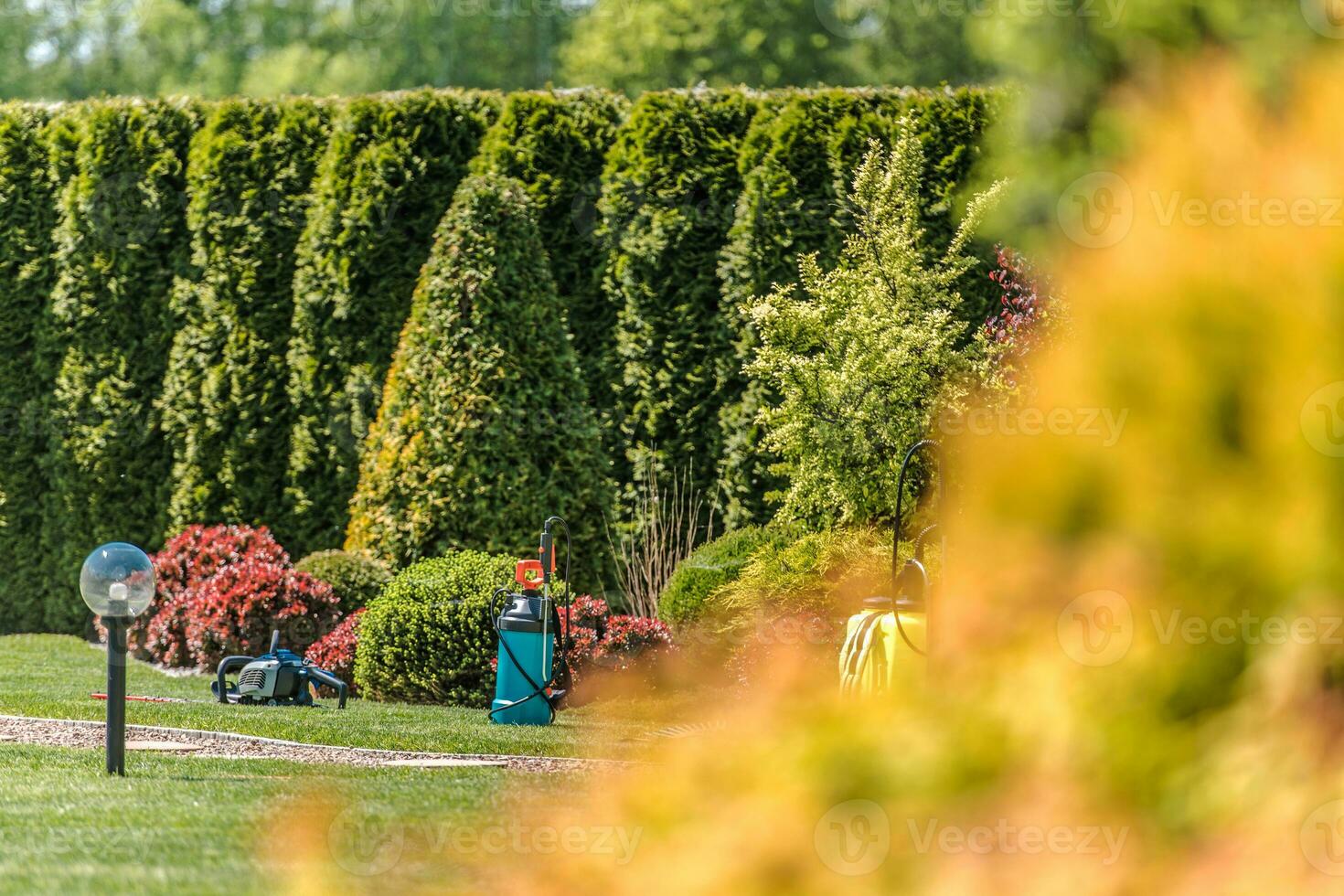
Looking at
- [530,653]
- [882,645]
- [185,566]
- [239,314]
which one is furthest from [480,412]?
[882,645]

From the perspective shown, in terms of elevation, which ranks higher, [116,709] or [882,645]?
[882,645]

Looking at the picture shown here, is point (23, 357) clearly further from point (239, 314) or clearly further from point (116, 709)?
point (116, 709)

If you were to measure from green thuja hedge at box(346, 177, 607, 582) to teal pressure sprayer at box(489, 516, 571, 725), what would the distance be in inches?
90.1

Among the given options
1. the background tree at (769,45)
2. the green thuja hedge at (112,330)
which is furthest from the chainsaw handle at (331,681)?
the background tree at (769,45)

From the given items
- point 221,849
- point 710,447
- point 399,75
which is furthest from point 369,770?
point 399,75

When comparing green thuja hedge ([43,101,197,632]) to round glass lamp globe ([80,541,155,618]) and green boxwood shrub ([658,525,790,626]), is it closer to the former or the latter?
green boxwood shrub ([658,525,790,626])

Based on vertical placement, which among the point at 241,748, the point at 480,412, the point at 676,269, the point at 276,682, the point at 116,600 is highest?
the point at 676,269

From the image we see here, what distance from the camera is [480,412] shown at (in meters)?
11.1

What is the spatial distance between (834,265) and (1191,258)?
10024mm

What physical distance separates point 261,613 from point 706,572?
338 cm

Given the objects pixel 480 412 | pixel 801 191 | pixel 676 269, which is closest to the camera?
pixel 480 412

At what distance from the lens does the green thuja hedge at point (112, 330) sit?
14.1 meters

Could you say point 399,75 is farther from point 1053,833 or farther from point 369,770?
point 1053,833

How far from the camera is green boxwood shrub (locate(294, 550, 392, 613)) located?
37.5 ft
